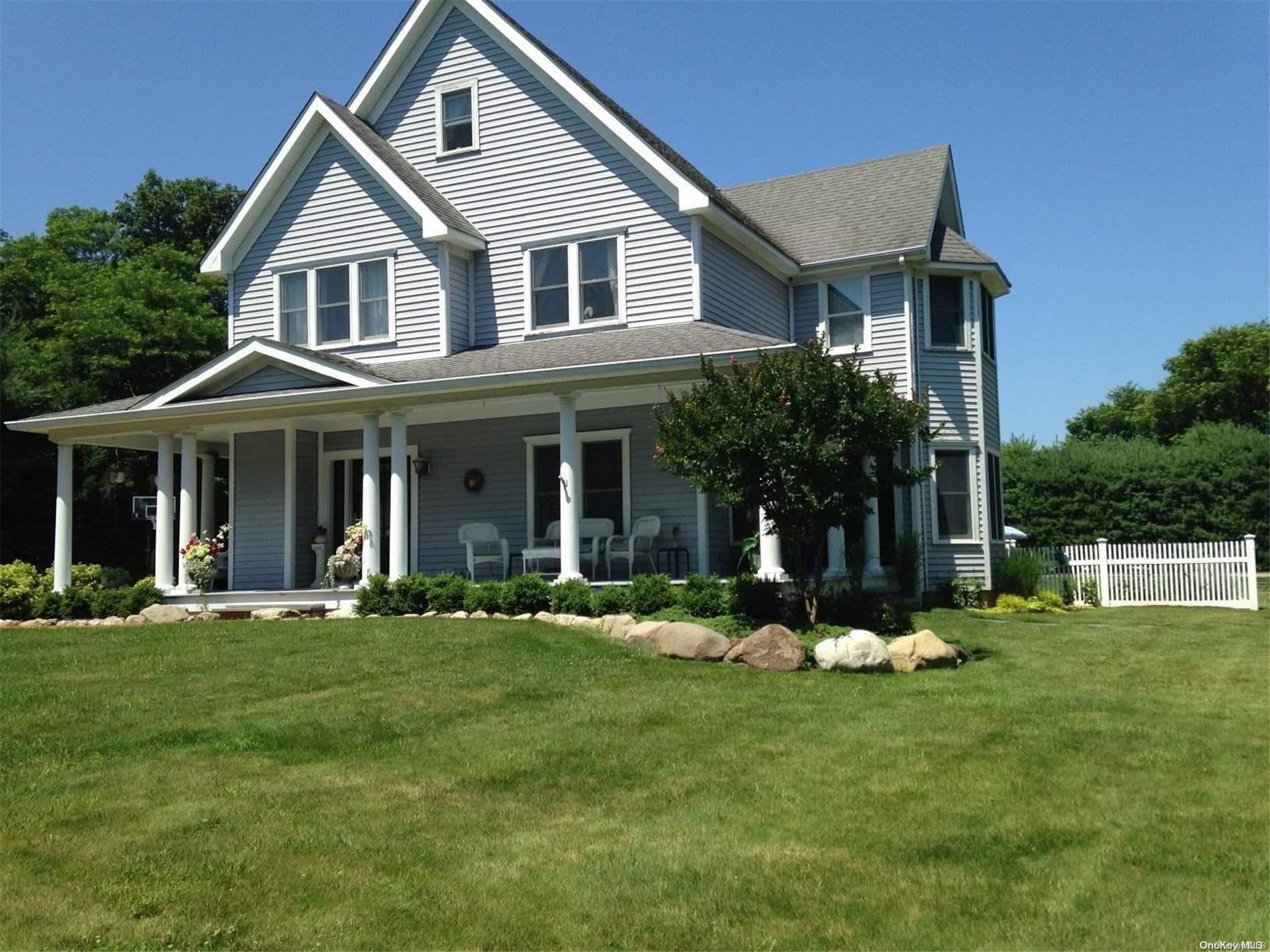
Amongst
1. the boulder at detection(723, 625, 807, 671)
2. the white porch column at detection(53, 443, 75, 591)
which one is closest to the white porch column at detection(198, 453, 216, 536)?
the white porch column at detection(53, 443, 75, 591)

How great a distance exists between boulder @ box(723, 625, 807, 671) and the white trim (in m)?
9.37

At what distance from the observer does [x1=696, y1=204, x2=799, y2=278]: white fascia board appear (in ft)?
57.4

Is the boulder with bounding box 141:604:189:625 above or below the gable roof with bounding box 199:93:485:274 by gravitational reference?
below

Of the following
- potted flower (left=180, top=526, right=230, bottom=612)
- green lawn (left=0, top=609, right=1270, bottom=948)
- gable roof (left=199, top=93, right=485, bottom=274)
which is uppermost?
gable roof (left=199, top=93, right=485, bottom=274)

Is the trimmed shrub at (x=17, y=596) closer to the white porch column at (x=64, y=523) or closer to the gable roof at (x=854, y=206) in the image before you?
the white porch column at (x=64, y=523)

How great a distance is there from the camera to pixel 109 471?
28234 millimetres

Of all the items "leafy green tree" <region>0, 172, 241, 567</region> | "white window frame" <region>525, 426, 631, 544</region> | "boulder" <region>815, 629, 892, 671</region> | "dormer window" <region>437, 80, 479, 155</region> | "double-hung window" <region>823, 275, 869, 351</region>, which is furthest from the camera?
"leafy green tree" <region>0, 172, 241, 567</region>

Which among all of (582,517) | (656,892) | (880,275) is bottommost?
(656,892)

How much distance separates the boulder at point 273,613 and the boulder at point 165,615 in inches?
38.8

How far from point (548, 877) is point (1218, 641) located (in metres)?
11.3

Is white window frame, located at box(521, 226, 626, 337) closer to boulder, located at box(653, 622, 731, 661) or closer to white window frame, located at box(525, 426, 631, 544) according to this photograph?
white window frame, located at box(525, 426, 631, 544)

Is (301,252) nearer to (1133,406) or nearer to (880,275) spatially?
(880,275)

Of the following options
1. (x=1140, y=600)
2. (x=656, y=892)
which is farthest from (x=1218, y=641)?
(x=656, y=892)

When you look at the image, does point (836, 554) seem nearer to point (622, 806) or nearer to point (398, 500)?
point (398, 500)
